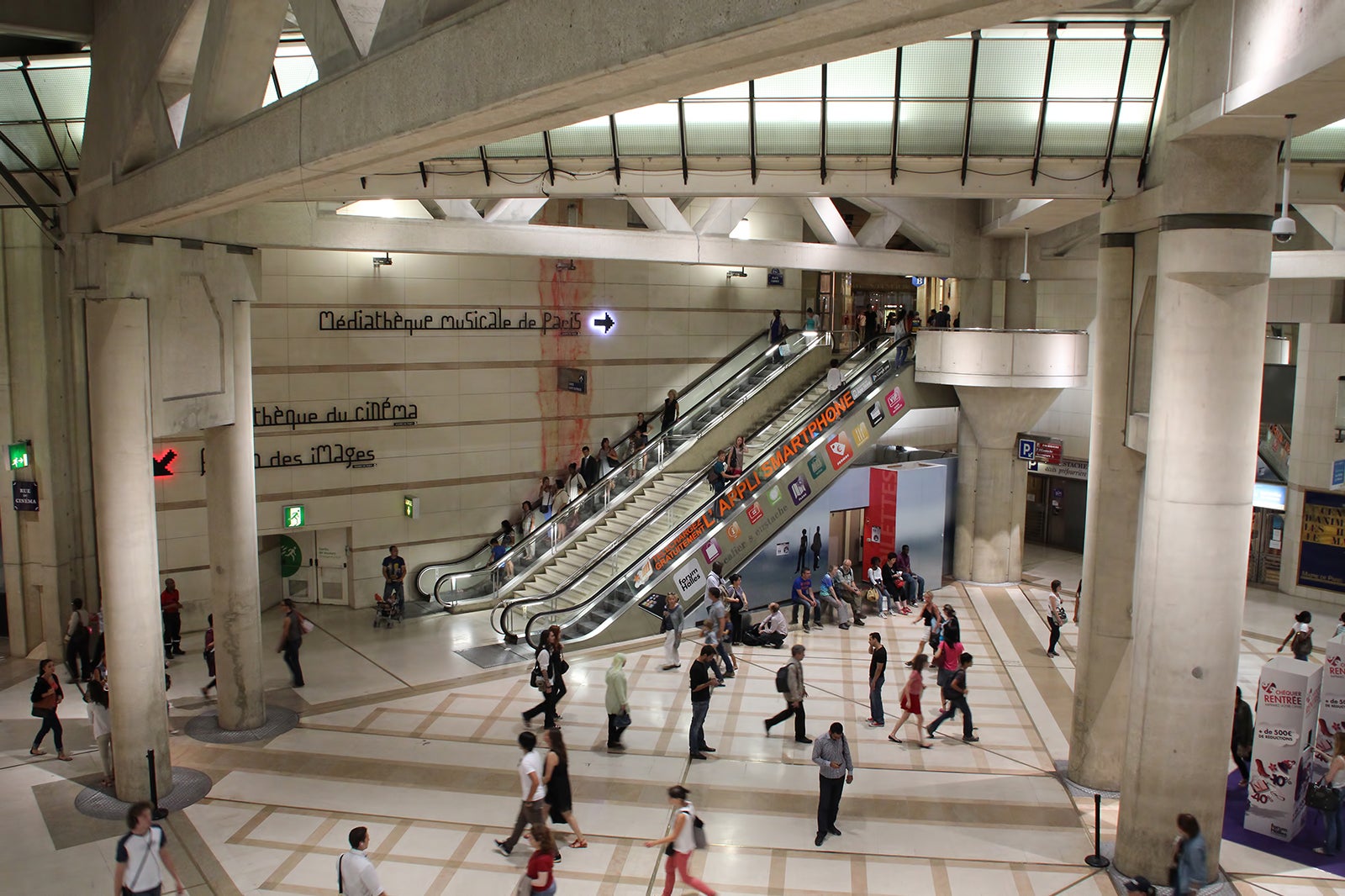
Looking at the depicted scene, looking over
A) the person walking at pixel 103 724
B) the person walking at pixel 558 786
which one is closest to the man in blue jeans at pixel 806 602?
the person walking at pixel 558 786

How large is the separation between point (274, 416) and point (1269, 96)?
15.3m

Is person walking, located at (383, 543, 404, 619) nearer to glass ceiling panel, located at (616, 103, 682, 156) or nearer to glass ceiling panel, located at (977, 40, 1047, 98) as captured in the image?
glass ceiling panel, located at (616, 103, 682, 156)

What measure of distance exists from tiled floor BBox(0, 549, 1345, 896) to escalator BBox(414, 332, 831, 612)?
2816 millimetres

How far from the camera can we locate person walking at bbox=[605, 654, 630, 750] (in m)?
11.7

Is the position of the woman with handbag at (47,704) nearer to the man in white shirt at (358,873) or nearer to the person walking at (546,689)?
the person walking at (546,689)

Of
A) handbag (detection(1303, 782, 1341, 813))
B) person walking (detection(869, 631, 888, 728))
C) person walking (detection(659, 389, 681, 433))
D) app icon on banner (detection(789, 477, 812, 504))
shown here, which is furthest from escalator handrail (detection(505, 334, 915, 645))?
handbag (detection(1303, 782, 1341, 813))

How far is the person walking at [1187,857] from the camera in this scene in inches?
316

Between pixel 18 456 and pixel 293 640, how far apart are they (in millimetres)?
5205

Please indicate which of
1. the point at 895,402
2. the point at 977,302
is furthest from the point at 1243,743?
the point at 977,302

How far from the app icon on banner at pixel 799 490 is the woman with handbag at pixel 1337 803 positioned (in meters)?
9.50

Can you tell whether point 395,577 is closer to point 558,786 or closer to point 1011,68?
point 558,786

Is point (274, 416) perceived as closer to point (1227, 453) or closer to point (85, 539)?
point (85, 539)

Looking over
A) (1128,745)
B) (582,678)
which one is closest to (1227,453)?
(1128,745)

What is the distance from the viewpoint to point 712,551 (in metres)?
17.0
